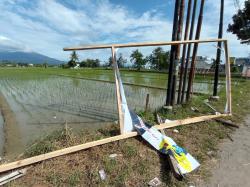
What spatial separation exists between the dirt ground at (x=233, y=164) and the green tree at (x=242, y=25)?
20.6 meters

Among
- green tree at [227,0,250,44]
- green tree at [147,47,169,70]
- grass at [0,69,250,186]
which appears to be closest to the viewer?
grass at [0,69,250,186]

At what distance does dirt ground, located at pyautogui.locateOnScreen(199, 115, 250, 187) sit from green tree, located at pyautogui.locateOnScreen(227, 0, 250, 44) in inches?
812

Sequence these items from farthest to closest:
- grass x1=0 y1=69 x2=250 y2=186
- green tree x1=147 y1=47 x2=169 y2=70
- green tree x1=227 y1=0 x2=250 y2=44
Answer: green tree x1=147 y1=47 x2=169 y2=70, green tree x1=227 y1=0 x2=250 y2=44, grass x1=0 y1=69 x2=250 y2=186

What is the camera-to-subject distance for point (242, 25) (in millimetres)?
21703

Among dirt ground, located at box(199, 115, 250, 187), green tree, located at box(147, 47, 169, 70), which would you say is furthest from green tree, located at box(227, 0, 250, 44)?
green tree, located at box(147, 47, 169, 70)

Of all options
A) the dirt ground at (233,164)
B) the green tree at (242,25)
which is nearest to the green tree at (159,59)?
the green tree at (242,25)

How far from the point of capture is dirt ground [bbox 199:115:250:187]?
2.63 metres

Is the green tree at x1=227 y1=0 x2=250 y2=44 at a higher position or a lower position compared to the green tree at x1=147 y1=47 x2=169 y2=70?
higher

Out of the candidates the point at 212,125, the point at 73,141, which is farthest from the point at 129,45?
the point at 212,125

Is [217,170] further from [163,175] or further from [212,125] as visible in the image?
[212,125]

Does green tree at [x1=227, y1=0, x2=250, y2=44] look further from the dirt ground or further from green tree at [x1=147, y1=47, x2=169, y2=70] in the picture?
green tree at [x1=147, y1=47, x2=169, y2=70]

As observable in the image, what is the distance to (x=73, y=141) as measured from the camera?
338cm

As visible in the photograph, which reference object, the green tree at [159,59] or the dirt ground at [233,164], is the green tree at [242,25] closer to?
the dirt ground at [233,164]

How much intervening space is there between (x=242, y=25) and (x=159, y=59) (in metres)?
27.9
